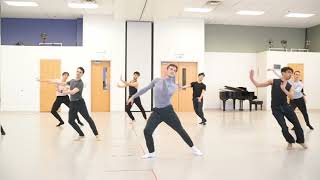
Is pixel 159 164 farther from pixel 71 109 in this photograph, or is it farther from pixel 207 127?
pixel 207 127

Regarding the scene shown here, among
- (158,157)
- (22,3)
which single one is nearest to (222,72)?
(22,3)

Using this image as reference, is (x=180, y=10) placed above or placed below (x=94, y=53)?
above

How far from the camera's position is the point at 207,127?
11.1 m

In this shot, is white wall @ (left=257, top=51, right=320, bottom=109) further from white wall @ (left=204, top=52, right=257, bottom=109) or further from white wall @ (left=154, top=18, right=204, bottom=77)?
white wall @ (left=154, top=18, right=204, bottom=77)

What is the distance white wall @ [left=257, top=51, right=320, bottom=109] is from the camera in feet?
62.6

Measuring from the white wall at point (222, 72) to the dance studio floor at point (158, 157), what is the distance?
32.3ft

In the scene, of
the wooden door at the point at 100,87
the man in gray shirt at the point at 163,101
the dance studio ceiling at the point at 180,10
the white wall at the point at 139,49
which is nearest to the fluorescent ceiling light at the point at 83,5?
the dance studio ceiling at the point at 180,10

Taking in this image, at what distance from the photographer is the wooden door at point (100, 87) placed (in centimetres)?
1778

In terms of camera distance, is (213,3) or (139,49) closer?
(213,3)

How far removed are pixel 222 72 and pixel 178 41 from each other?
3.33 meters

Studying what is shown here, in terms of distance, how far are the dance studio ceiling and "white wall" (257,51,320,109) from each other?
170cm

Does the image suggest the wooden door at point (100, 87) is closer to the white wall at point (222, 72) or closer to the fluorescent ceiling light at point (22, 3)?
the fluorescent ceiling light at point (22, 3)

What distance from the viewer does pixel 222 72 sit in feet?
65.0

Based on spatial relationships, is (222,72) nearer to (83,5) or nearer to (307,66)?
(307,66)
